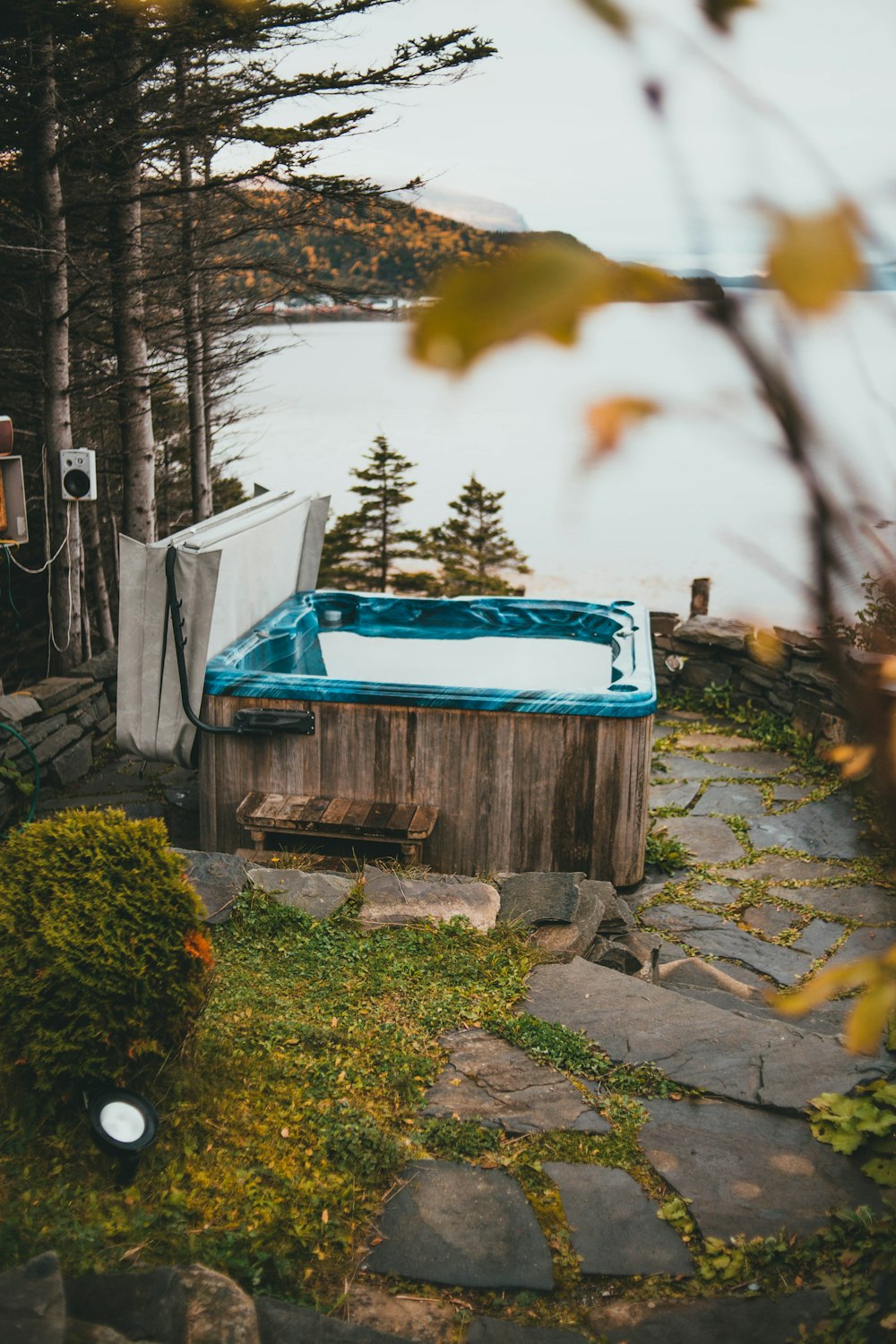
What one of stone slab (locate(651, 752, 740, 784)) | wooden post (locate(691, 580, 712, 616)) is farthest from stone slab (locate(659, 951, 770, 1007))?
wooden post (locate(691, 580, 712, 616))

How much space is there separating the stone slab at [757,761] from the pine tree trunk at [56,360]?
4.33m

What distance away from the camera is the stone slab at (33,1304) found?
165 cm

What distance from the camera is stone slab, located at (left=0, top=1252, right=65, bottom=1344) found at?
1653mm

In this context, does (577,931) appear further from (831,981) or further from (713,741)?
(713,741)

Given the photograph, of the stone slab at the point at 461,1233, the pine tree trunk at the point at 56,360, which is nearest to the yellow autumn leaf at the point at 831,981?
the stone slab at the point at 461,1233

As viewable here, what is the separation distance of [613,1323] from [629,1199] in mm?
373

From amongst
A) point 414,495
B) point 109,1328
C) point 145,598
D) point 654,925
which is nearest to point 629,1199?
point 109,1328

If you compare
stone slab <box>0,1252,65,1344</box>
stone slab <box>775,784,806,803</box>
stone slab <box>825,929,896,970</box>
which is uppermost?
stone slab <box>0,1252,65,1344</box>

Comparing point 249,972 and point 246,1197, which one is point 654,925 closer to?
point 249,972

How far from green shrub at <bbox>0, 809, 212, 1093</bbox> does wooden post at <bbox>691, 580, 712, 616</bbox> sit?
6.69 metres

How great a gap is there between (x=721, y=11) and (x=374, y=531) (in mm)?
12366

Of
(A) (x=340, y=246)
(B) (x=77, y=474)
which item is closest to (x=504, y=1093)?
(B) (x=77, y=474)

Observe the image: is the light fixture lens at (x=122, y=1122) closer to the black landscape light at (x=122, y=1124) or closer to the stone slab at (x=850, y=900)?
the black landscape light at (x=122, y=1124)

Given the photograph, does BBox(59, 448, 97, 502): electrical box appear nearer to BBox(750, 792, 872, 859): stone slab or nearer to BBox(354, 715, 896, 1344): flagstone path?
BBox(354, 715, 896, 1344): flagstone path
